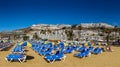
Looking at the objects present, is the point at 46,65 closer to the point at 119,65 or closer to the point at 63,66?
the point at 63,66

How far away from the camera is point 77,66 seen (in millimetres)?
8359

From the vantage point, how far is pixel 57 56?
984cm

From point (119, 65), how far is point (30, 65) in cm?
463

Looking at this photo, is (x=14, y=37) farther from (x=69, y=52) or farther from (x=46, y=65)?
(x=46, y=65)

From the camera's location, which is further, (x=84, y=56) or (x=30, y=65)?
(x=84, y=56)

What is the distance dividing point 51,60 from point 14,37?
54577mm

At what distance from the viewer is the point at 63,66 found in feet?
27.5

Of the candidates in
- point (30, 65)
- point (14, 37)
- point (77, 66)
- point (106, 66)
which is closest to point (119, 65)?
point (106, 66)

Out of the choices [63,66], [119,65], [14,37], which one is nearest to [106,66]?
[119,65]

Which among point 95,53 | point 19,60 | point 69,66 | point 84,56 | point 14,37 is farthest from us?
point 14,37

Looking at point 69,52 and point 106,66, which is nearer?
point 106,66

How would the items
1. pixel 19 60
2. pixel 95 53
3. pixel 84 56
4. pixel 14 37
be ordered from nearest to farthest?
pixel 19 60, pixel 84 56, pixel 95 53, pixel 14 37

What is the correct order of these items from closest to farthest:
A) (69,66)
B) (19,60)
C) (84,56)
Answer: (69,66), (19,60), (84,56)

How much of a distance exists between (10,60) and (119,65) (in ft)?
19.6
